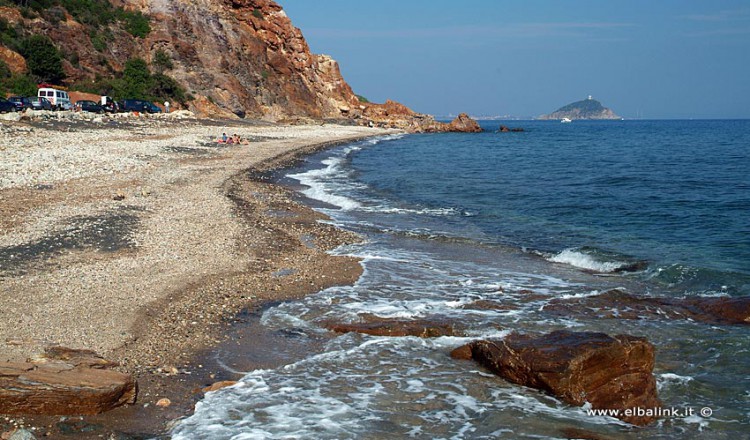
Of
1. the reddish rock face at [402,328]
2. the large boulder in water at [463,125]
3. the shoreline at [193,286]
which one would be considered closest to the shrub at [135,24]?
the shoreline at [193,286]

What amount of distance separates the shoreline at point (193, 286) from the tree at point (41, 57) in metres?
31.2

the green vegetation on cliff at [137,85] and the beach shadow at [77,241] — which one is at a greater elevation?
the green vegetation on cliff at [137,85]

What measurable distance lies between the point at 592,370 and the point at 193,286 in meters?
6.02

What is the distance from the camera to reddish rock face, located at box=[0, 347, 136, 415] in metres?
5.71

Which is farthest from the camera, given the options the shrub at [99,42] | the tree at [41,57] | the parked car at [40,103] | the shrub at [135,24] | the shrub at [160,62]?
the shrub at [135,24]

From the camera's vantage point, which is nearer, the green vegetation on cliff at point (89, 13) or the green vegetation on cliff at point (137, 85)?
the green vegetation on cliff at point (137, 85)

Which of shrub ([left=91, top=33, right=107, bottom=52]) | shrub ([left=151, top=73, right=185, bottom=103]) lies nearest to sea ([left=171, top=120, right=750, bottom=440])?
shrub ([left=151, top=73, right=185, bottom=103])

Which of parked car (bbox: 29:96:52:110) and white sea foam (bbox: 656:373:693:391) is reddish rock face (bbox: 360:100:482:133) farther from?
white sea foam (bbox: 656:373:693:391)

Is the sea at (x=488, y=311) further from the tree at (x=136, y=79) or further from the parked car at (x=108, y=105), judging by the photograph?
the tree at (x=136, y=79)

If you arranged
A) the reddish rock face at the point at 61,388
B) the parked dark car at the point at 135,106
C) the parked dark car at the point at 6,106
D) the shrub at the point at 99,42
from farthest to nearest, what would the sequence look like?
1. the shrub at the point at 99,42
2. the parked dark car at the point at 135,106
3. the parked dark car at the point at 6,106
4. the reddish rock face at the point at 61,388

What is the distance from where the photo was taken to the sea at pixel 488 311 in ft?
20.8

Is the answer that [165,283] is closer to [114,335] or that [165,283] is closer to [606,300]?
[114,335]

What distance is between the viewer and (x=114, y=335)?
7758 mm

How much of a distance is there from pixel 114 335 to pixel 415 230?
32.9 ft
